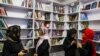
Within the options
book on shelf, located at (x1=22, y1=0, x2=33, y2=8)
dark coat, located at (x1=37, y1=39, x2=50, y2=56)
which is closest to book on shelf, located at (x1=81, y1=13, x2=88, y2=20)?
dark coat, located at (x1=37, y1=39, x2=50, y2=56)

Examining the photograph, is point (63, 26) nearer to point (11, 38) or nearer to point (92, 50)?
point (92, 50)

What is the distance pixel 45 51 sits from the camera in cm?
279

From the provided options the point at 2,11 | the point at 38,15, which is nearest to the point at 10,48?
the point at 2,11

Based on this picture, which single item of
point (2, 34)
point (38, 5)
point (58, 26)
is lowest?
point (2, 34)

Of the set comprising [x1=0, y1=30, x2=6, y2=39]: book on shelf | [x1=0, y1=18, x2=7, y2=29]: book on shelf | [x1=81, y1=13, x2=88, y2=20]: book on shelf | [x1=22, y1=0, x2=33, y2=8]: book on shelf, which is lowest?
[x1=0, y1=30, x2=6, y2=39]: book on shelf

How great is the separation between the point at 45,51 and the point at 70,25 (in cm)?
211

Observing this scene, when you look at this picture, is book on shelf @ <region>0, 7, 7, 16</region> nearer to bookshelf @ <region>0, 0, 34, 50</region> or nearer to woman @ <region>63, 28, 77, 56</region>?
bookshelf @ <region>0, 0, 34, 50</region>

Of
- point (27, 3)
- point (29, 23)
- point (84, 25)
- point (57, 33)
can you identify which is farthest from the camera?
point (57, 33)

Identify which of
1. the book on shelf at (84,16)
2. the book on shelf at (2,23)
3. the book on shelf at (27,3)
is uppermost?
the book on shelf at (27,3)

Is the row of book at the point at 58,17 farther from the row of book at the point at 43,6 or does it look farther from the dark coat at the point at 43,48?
the dark coat at the point at 43,48

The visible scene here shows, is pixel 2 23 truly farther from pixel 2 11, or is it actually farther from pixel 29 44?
pixel 29 44

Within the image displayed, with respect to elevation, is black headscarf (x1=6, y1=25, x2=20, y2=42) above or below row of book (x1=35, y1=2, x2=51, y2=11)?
below

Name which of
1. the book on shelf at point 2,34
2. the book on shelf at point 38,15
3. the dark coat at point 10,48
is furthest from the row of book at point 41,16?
the dark coat at point 10,48

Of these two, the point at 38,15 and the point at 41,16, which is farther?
the point at 41,16
